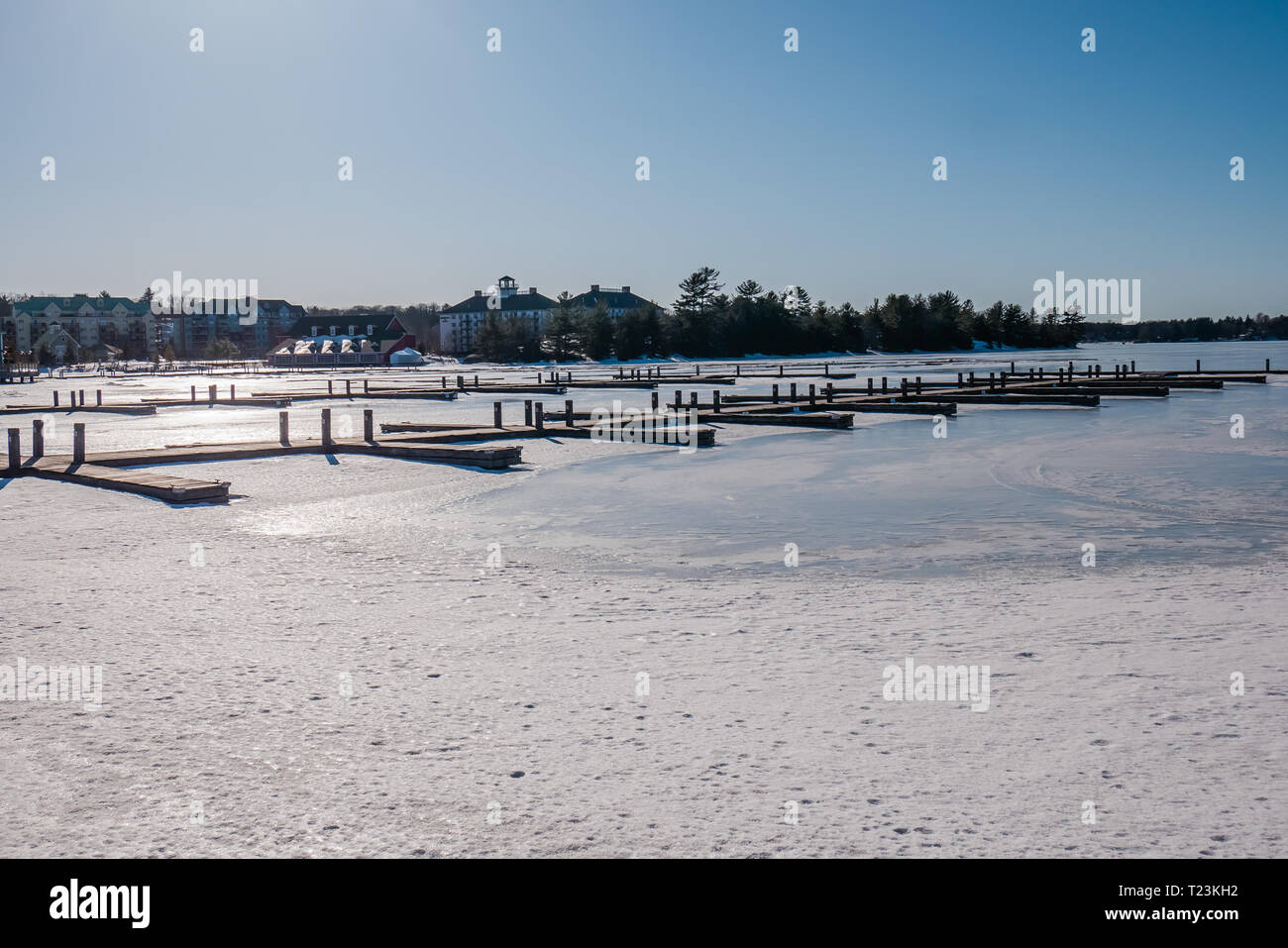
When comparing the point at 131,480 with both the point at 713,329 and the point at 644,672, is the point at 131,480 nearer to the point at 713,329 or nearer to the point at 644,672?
the point at 644,672

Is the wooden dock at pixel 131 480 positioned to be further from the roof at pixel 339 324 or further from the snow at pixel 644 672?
the roof at pixel 339 324

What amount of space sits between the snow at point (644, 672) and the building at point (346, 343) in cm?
13162

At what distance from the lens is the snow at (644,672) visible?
16.9 feet

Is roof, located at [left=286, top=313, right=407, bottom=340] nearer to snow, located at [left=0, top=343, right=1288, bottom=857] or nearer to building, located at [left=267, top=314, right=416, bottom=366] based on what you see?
building, located at [left=267, top=314, right=416, bottom=366]

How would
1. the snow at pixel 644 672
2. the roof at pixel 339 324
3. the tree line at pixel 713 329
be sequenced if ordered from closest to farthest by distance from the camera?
the snow at pixel 644 672, the tree line at pixel 713 329, the roof at pixel 339 324

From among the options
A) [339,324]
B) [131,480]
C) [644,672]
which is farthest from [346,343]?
[644,672]

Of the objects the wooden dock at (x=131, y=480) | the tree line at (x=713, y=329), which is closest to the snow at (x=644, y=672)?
the wooden dock at (x=131, y=480)

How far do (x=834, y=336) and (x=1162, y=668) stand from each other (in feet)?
534

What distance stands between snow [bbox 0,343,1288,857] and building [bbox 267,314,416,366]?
432 ft

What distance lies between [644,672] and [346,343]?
147318 millimetres

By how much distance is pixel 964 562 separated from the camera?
11859mm
